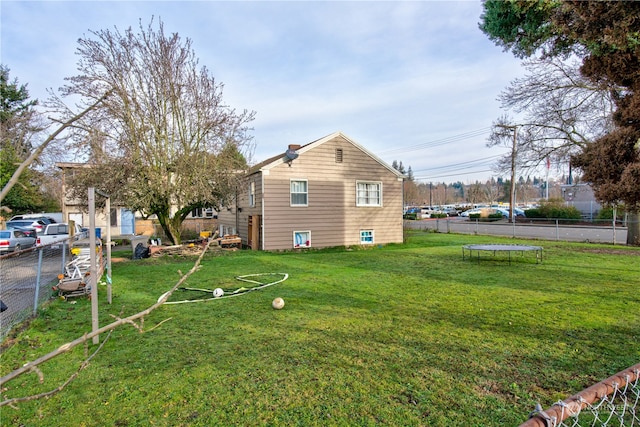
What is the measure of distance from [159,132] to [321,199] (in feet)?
24.8

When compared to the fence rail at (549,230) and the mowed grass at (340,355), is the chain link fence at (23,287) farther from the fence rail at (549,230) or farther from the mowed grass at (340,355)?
the fence rail at (549,230)

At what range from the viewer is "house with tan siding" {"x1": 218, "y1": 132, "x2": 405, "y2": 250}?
16.8 m

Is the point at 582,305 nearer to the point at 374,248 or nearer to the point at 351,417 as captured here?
the point at 351,417

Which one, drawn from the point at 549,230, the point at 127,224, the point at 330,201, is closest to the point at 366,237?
the point at 330,201

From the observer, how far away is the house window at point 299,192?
17.2 metres

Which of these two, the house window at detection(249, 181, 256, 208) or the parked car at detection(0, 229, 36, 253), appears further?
the house window at detection(249, 181, 256, 208)

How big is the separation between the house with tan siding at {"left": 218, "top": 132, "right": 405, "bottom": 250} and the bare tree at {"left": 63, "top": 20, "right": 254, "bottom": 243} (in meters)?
1.95

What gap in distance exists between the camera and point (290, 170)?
55.8ft

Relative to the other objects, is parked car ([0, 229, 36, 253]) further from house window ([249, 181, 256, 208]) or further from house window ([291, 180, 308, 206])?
house window ([291, 180, 308, 206])

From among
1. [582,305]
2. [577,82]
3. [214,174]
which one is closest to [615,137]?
[582,305]

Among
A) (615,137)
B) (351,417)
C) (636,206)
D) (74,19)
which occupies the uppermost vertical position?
(74,19)

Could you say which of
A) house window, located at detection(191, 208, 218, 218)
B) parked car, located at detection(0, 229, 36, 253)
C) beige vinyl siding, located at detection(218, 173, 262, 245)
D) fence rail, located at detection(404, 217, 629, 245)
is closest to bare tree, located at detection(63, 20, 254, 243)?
beige vinyl siding, located at detection(218, 173, 262, 245)

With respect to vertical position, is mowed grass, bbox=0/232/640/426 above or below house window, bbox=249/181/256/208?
below

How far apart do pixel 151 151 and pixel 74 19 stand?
11729 mm
